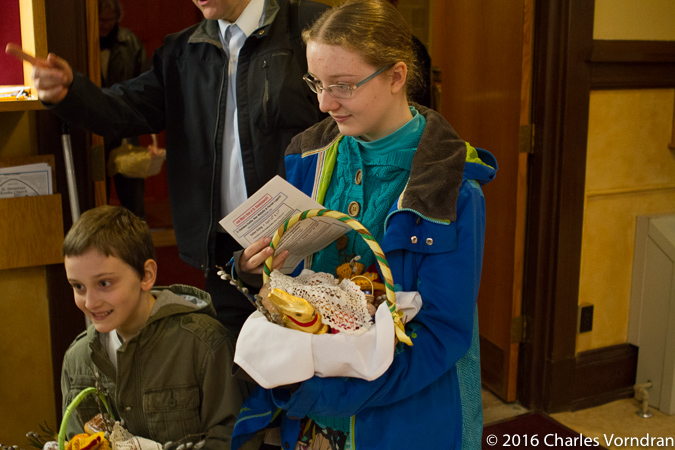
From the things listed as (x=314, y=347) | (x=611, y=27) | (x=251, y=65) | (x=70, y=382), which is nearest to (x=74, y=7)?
(x=251, y=65)

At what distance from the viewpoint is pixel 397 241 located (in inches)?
52.6

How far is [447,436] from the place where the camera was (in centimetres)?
140

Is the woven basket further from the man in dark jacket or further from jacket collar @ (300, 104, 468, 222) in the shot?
jacket collar @ (300, 104, 468, 222)

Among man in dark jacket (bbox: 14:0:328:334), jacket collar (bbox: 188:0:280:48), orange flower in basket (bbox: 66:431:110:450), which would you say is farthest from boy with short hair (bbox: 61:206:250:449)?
jacket collar (bbox: 188:0:280:48)

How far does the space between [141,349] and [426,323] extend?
65 centimetres

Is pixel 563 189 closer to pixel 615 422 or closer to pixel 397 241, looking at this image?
pixel 615 422

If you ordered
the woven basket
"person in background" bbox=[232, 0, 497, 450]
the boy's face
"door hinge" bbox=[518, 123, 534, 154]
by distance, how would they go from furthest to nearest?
"door hinge" bbox=[518, 123, 534, 154] < the woven basket < the boy's face < "person in background" bbox=[232, 0, 497, 450]

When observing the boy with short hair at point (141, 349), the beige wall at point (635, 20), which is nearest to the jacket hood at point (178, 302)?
the boy with short hair at point (141, 349)

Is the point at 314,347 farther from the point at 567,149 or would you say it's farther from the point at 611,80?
the point at 611,80

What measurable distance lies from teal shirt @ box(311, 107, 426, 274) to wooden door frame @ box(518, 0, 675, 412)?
1583mm

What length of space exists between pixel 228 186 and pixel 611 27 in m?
1.75

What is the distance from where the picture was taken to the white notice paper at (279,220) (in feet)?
4.42

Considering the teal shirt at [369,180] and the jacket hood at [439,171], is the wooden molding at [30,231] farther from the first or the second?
the jacket hood at [439,171]

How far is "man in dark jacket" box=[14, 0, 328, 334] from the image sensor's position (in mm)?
2080
